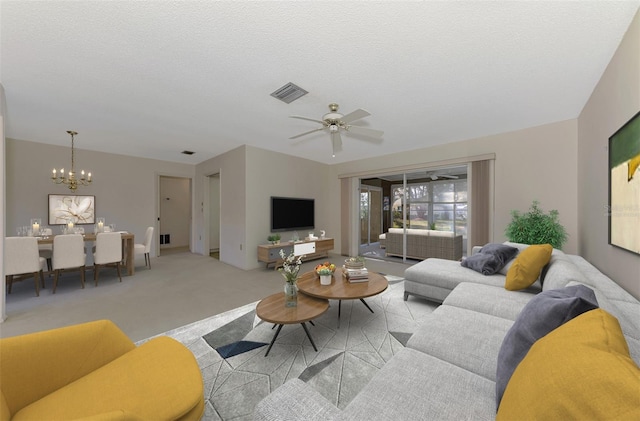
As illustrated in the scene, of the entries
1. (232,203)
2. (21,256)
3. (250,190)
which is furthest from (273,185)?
(21,256)

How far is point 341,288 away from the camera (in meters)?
2.45

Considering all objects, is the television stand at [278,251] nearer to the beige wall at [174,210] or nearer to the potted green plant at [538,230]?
the potted green plant at [538,230]

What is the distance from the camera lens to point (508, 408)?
69 centimetres

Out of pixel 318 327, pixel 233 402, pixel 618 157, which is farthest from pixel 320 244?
pixel 618 157

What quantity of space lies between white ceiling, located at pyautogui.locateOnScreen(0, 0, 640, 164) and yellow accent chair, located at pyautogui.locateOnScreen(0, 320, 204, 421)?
6.60 feet

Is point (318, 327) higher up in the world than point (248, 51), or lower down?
lower down

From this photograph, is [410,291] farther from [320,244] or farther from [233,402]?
[320,244]

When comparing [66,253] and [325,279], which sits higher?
[66,253]

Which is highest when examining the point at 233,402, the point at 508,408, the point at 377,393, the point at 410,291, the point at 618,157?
the point at 618,157

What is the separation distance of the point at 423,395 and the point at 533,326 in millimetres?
531

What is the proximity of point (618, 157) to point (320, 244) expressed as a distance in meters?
4.62

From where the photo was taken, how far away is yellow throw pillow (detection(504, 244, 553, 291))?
212cm

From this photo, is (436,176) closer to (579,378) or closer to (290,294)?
(290,294)

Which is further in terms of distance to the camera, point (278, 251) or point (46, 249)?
point (278, 251)
